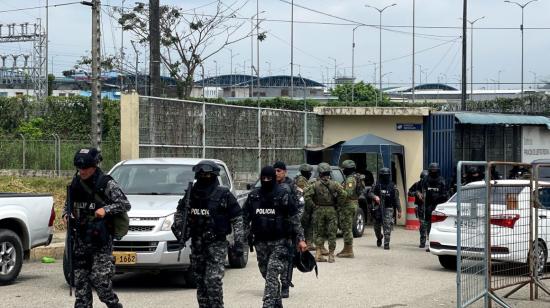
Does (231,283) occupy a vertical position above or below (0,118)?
below

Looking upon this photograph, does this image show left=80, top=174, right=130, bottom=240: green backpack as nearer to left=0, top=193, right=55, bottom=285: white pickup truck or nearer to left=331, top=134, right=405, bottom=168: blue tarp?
left=0, top=193, right=55, bottom=285: white pickup truck

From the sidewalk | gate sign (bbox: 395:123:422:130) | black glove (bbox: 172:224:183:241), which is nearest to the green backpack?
black glove (bbox: 172:224:183:241)

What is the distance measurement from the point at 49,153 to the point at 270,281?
20720 mm

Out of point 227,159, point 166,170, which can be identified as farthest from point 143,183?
point 227,159

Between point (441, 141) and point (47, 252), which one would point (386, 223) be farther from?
point (441, 141)

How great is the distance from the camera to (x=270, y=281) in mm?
9352

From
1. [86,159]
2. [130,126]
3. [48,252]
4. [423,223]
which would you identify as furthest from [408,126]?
[86,159]

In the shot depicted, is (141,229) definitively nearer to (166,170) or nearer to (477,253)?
(166,170)

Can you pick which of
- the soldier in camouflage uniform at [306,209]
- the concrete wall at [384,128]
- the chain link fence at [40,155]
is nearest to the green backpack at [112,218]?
the soldier in camouflage uniform at [306,209]

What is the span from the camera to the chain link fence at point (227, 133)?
2014cm

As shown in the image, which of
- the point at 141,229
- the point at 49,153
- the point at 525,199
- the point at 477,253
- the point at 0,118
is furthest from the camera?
the point at 0,118

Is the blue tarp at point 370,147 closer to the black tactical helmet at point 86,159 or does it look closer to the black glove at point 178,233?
the black glove at point 178,233

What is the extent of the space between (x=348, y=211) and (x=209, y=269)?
8054 mm

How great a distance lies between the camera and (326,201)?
15.5 m
